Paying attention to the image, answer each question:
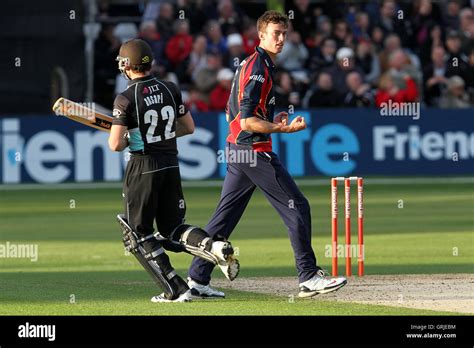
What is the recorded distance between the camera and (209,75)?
3253 cm

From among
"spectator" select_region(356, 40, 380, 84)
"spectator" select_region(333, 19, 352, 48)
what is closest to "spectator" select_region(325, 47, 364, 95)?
"spectator" select_region(356, 40, 380, 84)

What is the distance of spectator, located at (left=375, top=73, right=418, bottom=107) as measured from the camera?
31734 millimetres

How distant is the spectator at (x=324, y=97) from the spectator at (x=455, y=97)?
2521 millimetres

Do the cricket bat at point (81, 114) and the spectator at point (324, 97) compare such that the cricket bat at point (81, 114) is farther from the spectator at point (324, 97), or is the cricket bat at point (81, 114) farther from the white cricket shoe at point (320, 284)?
the spectator at point (324, 97)

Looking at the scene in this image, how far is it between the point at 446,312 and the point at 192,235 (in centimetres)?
250

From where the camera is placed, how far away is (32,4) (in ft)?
102

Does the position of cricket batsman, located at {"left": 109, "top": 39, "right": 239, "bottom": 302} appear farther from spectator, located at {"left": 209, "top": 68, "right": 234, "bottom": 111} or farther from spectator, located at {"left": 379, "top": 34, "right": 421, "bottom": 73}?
spectator, located at {"left": 379, "top": 34, "right": 421, "bottom": 73}

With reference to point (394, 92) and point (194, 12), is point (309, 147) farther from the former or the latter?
point (194, 12)

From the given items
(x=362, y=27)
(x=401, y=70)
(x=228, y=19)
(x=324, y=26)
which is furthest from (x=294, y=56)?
(x=401, y=70)

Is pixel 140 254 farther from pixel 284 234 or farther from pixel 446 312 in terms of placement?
pixel 284 234

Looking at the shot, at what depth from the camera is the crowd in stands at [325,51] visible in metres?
32.0

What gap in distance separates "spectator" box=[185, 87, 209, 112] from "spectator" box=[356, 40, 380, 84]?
12.7ft

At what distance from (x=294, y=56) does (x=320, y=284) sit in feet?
66.2

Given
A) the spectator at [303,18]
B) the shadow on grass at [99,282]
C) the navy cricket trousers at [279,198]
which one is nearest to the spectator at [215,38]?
the spectator at [303,18]
